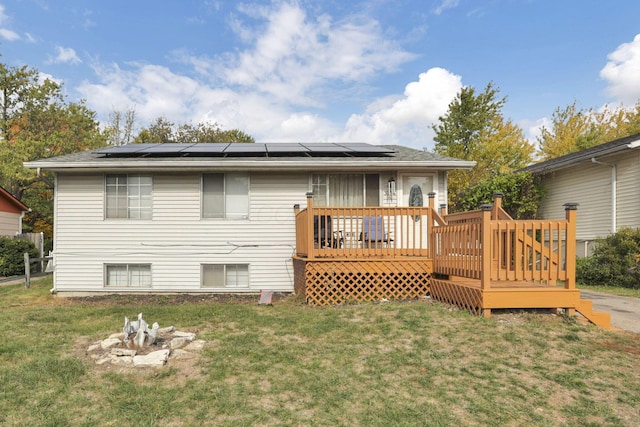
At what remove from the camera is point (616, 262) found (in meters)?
9.73

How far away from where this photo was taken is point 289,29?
13297 mm

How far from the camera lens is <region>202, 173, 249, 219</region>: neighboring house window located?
909 centimetres

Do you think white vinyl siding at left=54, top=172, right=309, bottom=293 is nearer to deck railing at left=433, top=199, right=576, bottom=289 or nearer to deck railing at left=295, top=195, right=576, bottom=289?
deck railing at left=295, top=195, right=576, bottom=289

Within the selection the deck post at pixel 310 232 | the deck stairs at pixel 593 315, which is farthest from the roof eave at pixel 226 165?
the deck stairs at pixel 593 315

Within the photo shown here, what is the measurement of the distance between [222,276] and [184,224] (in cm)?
159

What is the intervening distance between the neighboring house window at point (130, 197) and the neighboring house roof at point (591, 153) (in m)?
12.5

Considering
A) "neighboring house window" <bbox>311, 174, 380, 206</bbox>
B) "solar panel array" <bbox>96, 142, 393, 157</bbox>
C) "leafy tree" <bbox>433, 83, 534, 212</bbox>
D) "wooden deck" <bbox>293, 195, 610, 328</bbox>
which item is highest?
"leafy tree" <bbox>433, 83, 534, 212</bbox>

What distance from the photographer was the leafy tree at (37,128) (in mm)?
22141

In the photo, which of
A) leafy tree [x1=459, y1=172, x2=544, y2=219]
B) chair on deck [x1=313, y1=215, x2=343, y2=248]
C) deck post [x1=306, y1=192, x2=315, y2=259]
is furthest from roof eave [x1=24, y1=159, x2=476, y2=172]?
leafy tree [x1=459, y1=172, x2=544, y2=219]

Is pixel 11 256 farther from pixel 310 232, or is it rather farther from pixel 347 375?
pixel 347 375

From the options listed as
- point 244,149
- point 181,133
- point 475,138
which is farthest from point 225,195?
point 181,133

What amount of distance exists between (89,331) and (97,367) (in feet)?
5.68

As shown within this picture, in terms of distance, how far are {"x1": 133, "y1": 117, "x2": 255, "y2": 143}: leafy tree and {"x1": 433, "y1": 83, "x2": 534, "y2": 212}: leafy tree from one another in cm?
1732

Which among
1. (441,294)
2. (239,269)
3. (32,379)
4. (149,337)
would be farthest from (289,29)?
(32,379)
